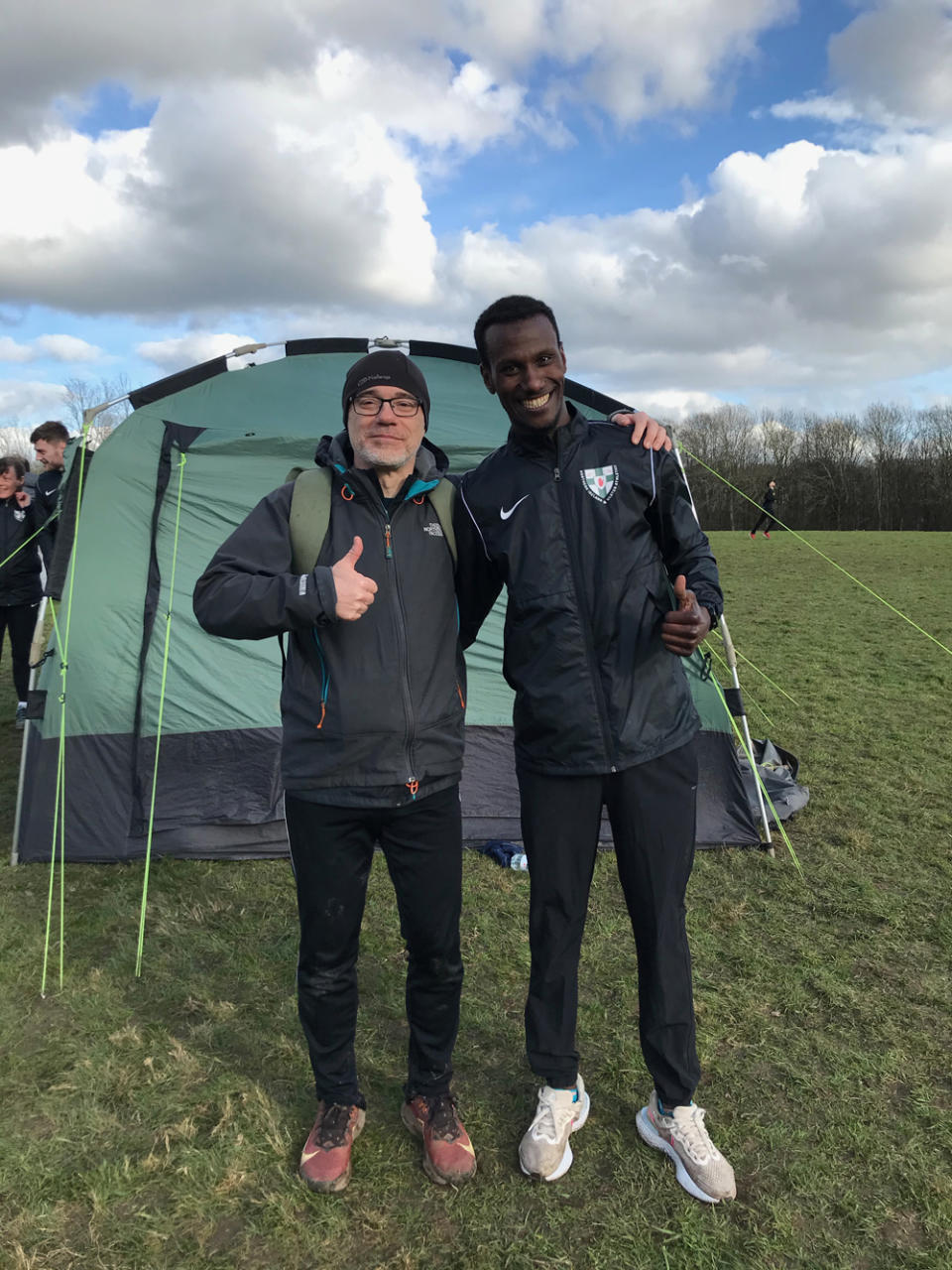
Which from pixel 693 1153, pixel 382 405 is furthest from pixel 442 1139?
pixel 382 405

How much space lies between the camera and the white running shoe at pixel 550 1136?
2.30 m

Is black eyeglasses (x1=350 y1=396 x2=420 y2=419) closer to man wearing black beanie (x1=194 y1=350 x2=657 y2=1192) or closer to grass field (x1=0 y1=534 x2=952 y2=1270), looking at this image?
man wearing black beanie (x1=194 y1=350 x2=657 y2=1192)

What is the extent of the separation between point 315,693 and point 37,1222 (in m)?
1.53

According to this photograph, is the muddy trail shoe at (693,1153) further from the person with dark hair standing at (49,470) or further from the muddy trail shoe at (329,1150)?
the person with dark hair standing at (49,470)

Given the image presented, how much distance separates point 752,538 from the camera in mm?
27938

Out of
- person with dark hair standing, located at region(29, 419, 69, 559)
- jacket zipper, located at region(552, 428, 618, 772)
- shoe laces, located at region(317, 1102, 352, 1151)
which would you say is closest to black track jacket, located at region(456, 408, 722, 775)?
jacket zipper, located at region(552, 428, 618, 772)

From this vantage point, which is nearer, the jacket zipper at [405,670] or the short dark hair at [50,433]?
the jacket zipper at [405,670]

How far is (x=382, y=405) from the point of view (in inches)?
85.2

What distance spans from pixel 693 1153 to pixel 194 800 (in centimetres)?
298

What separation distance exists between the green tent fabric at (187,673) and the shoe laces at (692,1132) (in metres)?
2.11

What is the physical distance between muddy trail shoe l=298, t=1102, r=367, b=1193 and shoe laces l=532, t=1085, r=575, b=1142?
513 mm

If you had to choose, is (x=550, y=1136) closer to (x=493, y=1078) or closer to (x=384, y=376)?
(x=493, y=1078)

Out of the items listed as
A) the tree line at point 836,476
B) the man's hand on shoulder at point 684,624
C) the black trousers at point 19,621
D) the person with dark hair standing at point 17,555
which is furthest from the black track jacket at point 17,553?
the tree line at point 836,476

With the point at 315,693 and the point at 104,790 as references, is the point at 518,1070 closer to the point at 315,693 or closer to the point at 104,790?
the point at 315,693
